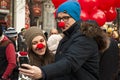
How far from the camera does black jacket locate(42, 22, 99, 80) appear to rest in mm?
2930

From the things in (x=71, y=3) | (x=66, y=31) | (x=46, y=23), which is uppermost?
(x=71, y=3)

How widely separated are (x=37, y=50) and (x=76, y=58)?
130cm

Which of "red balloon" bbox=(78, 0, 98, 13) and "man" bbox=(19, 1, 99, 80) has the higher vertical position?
"red balloon" bbox=(78, 0, 98, 13)

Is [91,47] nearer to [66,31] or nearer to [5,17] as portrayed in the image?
[66,31]

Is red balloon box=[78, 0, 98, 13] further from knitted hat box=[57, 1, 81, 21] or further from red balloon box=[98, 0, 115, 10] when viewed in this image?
knitted hat box=[57, 1, 81, 21]

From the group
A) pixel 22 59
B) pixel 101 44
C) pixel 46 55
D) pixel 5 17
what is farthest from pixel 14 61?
pixel 5 17

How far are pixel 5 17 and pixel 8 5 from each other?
0.72 m

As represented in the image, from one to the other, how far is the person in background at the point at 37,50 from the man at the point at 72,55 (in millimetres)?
941

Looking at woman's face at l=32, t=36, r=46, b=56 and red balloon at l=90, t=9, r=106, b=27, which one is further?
red balloon at l=90, t=9, r=106, b=27

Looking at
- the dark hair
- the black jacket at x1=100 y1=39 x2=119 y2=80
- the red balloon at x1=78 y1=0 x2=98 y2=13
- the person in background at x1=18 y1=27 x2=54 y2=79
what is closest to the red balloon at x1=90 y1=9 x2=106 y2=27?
the red balloon at x1=78 y1=0 x2=98 y2=13

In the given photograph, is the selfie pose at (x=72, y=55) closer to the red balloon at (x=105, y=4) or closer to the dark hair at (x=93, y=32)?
the dark hair at (x=93, y=32)

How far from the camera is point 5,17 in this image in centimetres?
2458

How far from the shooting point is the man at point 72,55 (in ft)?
9.37

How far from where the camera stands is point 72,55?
118 inches
